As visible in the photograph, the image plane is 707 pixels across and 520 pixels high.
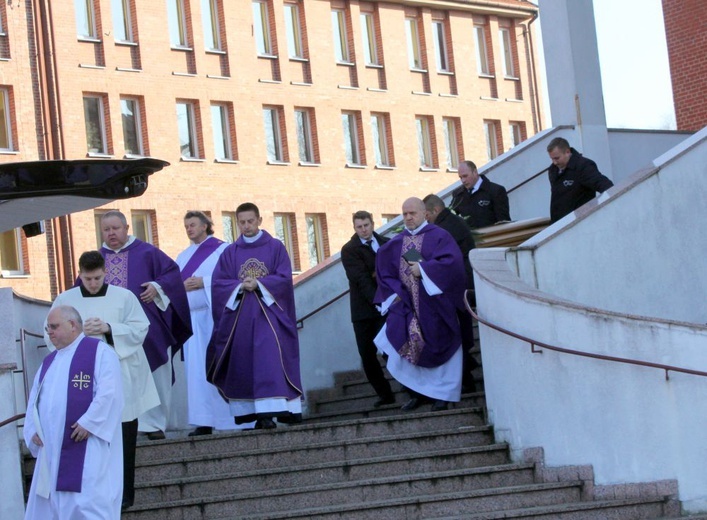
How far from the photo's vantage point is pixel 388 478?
1215cm

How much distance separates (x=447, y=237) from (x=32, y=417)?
4685 mm

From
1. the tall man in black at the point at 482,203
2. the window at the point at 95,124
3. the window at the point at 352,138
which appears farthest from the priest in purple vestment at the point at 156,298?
the window at the point at 352,138

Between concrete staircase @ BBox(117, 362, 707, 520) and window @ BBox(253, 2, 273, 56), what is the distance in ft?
114

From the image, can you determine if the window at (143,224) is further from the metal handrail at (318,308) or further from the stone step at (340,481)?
the stone step at (340,481)

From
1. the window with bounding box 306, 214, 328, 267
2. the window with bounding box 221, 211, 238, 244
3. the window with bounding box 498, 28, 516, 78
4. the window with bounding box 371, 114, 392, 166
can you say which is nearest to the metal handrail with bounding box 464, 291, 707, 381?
the window with bounding box 221, 211, 238, 244

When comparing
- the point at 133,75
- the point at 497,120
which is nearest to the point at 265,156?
the point at 133,75

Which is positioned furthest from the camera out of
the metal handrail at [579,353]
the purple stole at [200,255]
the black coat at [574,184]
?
the black coat at [574,184]

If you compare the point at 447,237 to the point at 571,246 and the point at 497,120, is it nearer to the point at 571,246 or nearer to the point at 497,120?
the point at 571,246

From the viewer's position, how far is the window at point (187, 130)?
4528 centimetres

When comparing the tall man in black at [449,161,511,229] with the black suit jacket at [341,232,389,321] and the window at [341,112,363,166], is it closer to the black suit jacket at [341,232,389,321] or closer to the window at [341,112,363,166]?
the black suit jacket at [341,232,389,321]

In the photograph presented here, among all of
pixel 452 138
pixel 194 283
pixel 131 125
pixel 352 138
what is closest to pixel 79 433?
pixel 194 283

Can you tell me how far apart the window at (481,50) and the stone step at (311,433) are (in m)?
41.5

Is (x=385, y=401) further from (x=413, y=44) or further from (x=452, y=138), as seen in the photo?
(x=452, y=138)

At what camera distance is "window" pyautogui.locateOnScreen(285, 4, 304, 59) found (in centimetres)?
4857
